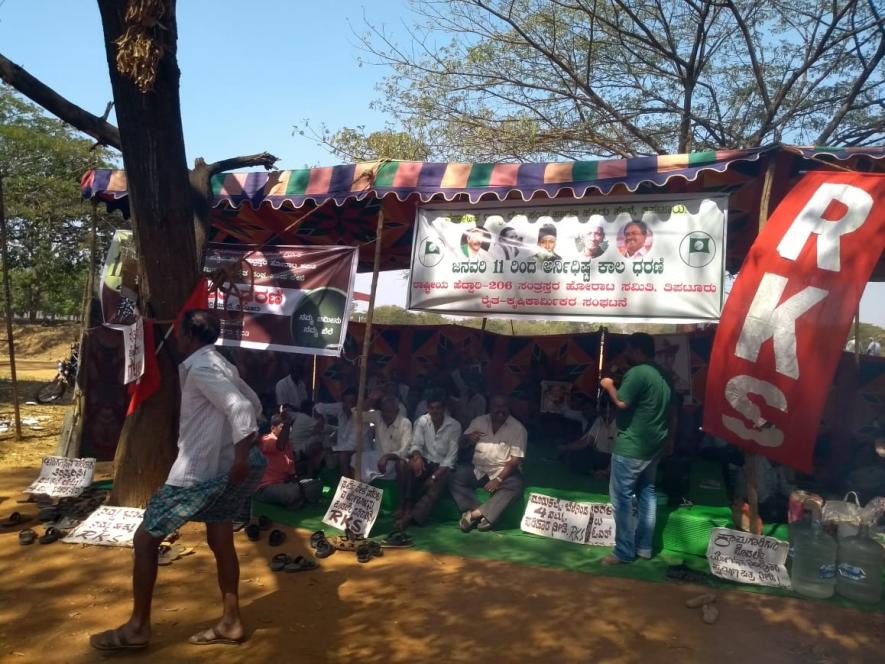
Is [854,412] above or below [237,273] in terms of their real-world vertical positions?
below

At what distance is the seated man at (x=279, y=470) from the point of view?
6.62 meters

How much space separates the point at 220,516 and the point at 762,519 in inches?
175

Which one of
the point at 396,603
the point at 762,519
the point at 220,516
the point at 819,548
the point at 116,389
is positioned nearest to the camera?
the point at 220,516

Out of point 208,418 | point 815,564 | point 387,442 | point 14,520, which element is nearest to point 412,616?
point 208,418

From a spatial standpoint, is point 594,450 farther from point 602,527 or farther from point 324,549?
point 324,549

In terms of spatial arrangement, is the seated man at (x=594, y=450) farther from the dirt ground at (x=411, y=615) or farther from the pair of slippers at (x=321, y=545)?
the pair of slippers at (x=321, y=545)

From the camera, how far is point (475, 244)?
6238 millimetres

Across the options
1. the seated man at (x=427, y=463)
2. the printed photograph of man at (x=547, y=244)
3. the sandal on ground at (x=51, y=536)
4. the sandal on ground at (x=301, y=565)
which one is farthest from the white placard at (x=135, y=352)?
the printed photograph of man at (x=547, y=244)

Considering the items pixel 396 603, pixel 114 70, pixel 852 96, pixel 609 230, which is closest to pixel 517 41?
pixel 852 96

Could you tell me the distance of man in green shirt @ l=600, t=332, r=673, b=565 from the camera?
5.21 m

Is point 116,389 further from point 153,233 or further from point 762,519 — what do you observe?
point 762,519

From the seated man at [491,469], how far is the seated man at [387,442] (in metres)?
0.58

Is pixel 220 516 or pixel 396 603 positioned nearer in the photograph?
pixel 220 516

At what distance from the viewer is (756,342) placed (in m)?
4.65
